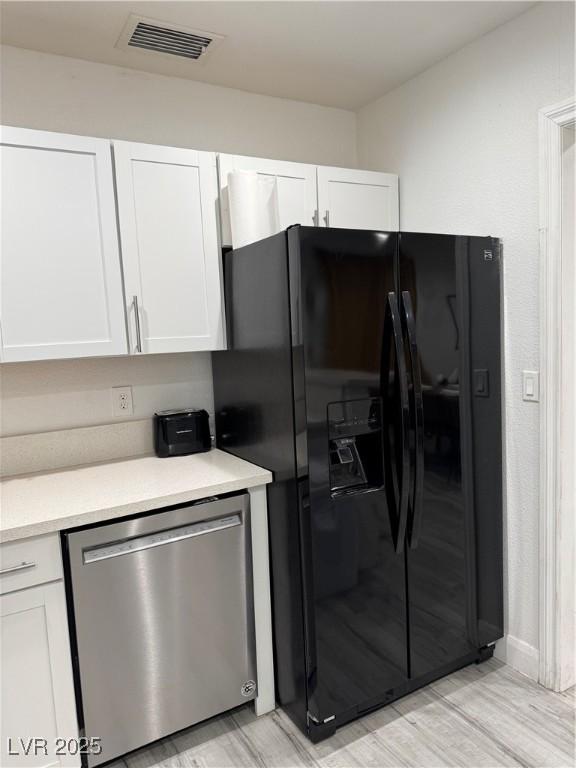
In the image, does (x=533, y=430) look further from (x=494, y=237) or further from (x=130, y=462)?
(x=130, y=462)

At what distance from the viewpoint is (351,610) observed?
1.93 m

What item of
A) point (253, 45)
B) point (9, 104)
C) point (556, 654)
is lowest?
point (556, 654)

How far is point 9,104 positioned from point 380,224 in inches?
62.6

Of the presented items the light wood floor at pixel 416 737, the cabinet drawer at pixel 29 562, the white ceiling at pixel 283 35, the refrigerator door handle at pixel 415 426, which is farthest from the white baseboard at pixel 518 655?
the white ceiling at pixel 283 35

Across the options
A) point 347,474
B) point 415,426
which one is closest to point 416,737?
point 347,474

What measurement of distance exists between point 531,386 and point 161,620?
156cm

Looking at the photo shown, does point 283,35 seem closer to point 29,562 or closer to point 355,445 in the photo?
point 355,445

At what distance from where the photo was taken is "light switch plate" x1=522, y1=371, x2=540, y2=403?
2.08 meters

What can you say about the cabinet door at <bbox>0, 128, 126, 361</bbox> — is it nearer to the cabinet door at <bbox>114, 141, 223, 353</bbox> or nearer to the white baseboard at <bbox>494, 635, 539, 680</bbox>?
the cabinet door at <bbox>114, 141, 223, 353</bbox>

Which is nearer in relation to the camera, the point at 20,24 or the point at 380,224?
the point at 20,24

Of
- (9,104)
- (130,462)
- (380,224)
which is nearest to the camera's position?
(9,104)

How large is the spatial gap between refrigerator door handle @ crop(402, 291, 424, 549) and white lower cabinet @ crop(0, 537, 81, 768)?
46.5 inches

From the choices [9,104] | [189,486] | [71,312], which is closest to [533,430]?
[189,486]

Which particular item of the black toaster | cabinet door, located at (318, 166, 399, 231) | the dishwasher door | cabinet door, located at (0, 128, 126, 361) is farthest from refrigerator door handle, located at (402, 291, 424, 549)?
cabinet door, located at (0, 128, 126, 361)
